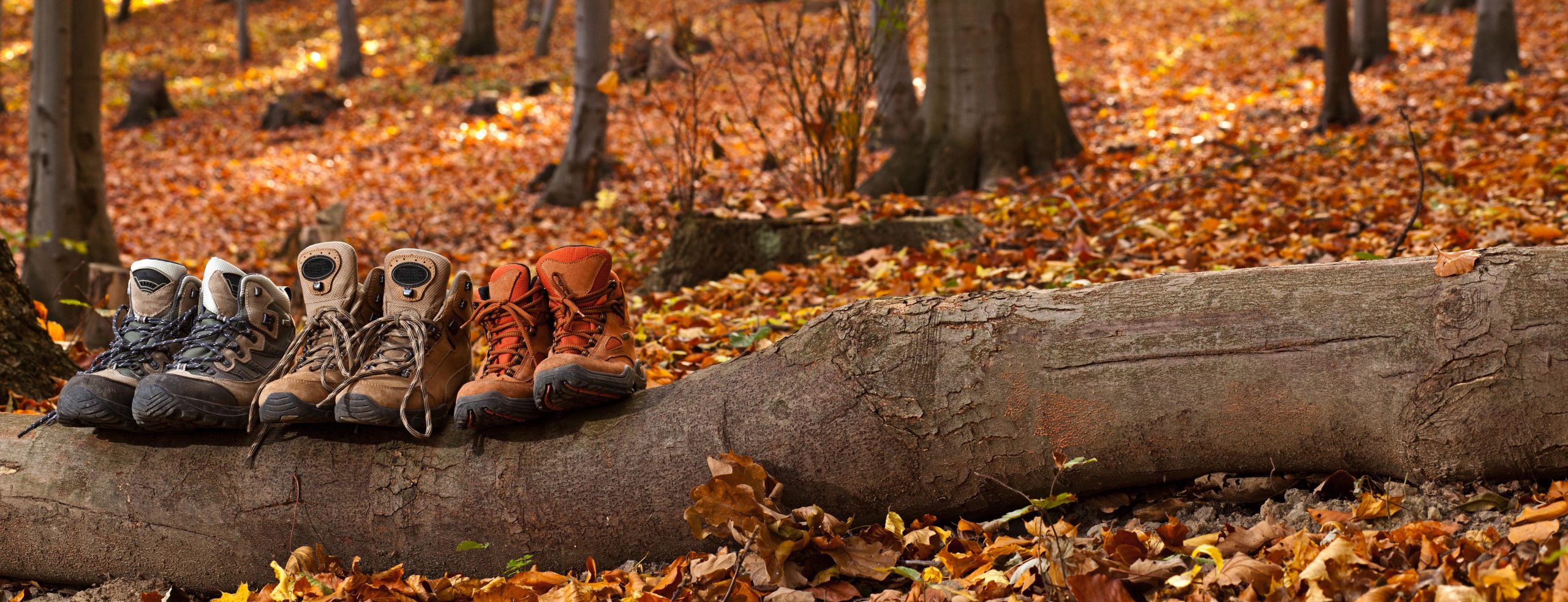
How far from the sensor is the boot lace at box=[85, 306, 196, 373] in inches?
93.0

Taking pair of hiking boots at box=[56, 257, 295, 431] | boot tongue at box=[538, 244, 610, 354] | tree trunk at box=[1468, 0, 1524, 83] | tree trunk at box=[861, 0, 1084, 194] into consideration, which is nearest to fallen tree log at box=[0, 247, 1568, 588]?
pair of hiking boots at box=[56, 257, 295, 431]

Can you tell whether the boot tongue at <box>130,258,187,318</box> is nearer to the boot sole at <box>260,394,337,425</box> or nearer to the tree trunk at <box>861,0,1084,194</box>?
the boot sole at <box>260,394,337,425</box>

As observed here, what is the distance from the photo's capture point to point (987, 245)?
16.5 ft

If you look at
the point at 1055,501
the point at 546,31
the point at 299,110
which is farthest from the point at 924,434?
the point at 546,31

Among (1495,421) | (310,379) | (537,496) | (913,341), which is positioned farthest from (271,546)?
(1495,421)

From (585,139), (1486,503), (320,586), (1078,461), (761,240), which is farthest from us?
(585,139)

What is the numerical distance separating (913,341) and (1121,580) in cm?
65

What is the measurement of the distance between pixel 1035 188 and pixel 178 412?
19.6ft

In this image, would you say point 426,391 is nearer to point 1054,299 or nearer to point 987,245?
point 1054,299

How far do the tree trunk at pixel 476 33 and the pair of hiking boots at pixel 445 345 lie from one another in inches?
753

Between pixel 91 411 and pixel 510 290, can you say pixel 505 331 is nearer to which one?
pixel 510 290

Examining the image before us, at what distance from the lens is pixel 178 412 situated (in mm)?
2197

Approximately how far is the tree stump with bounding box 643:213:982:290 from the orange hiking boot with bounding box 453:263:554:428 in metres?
2.91

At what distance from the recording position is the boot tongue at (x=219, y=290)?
95.7 inches
